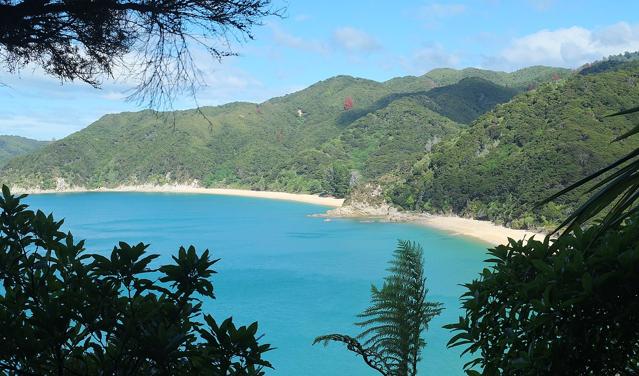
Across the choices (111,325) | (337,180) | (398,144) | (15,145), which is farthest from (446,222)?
(15,145)

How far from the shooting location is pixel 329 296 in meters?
26.6

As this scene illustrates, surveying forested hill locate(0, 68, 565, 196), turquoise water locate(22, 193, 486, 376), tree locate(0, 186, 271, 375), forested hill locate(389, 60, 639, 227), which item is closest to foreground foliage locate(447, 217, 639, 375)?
tree locate(0, 186, 271, 375)

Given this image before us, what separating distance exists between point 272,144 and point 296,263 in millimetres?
71840

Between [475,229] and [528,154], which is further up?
[528,154]

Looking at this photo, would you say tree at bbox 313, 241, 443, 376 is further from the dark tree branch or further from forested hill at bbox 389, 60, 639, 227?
forested hill at bbox 389, 60, 639, 227

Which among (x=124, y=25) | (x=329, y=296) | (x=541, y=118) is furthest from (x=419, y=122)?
(x=124, y=25)

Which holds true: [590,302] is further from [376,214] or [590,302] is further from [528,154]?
[376,214]

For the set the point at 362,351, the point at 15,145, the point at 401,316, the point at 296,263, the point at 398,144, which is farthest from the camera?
the point at 15,145

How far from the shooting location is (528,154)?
148 ft

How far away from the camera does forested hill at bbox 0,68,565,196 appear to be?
8188 centimetres

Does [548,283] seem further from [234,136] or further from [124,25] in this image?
[234,136]

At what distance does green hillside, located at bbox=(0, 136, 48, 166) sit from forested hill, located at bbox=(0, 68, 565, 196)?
50.3m

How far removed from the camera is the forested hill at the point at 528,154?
3909 cm

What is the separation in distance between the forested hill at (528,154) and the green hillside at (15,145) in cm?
13668
